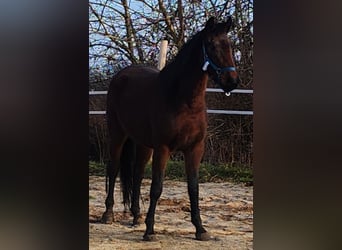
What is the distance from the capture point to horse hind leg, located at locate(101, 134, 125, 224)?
2873mm

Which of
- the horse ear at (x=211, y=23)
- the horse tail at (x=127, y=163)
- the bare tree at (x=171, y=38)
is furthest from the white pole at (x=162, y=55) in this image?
the horse tail at (x=127, y=163)

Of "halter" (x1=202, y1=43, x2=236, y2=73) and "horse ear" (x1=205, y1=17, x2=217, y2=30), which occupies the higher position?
"horse ear" (x1=205, y1=17, x2=217, y2=30)

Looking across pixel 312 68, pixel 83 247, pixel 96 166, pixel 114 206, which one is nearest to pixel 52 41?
pixel 96 166

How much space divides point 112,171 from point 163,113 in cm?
49

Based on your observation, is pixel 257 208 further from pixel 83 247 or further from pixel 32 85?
pixel 32 85

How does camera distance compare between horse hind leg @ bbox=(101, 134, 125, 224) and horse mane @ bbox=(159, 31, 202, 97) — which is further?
horse hind leg @ bbox=(101, 134, 125, 224)

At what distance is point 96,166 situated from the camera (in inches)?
114

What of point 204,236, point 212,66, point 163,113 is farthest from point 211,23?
point 204,236

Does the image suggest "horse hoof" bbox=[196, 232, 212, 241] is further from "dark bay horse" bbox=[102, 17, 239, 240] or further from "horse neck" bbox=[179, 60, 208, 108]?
"horse neck" bbox=[179, 60, 208, 108]

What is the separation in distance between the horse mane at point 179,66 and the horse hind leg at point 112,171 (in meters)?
0.44

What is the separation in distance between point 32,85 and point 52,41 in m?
0.31

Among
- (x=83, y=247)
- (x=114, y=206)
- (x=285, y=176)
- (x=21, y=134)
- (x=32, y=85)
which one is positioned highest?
(x=32, y=85)

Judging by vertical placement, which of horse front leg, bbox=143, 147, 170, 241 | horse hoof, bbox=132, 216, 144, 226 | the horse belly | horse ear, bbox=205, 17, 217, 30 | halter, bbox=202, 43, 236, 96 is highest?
horse ear, bbox=205, 17, 217, 30

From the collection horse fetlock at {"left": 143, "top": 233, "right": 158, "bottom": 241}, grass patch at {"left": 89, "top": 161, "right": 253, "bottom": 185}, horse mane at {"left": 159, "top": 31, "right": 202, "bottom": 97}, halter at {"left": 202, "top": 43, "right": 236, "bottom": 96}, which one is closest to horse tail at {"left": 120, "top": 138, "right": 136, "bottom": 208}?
grass patch at {"left": 89, "top": 161, "right": 253, "bottom": 185}
